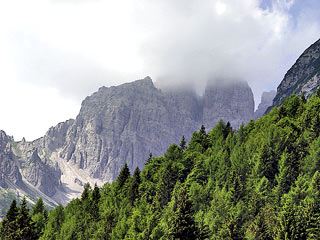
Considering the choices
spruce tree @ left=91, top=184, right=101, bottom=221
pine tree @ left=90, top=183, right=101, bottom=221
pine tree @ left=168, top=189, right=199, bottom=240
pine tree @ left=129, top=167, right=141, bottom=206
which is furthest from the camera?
pine tree @ left=129, top=167, right=141, bottom=206

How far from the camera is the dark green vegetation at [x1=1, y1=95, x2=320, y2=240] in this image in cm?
5642

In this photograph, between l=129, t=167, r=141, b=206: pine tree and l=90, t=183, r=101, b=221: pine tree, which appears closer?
l=90, t=183, r=101, b=221: pine tree

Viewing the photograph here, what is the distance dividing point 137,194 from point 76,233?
21.8 m

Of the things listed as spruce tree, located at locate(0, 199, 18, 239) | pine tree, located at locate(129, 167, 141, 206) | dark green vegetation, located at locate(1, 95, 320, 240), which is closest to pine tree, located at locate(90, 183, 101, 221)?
dark green vegetation, located at locate(1, 95, 320, 240)

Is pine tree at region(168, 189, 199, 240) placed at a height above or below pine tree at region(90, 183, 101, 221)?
below

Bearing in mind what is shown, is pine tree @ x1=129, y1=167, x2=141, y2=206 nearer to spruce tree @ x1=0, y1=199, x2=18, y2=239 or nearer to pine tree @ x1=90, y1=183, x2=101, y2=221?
pine tree @ x1=90, y1=183, x2=101, y2=221

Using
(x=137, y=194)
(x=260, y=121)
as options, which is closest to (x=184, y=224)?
(x=137, y=194)

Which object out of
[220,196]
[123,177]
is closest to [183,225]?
[220,196]

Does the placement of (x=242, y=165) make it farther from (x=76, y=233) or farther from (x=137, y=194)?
(x=76, y=233)

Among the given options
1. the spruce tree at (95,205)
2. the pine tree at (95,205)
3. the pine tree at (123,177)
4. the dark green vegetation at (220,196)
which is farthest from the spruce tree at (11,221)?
the pine tree at (123,177)

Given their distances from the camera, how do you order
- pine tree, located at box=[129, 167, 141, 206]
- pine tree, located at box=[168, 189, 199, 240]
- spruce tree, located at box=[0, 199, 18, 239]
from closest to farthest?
pine tree, located at box=[168, 189, 199, 240], spruce tree, located at box=[0, 199, 18, 239], pine tree, located at box=[129, 167, 141, 206]

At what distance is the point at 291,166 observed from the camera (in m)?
77.1

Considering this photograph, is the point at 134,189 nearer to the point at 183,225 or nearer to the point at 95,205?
the point at 95,205

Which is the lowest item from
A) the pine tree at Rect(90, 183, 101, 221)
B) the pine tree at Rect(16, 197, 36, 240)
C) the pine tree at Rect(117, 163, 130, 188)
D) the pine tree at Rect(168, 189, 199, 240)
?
the pine tree at Rect(168, 189, 199, 240)
